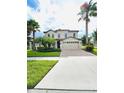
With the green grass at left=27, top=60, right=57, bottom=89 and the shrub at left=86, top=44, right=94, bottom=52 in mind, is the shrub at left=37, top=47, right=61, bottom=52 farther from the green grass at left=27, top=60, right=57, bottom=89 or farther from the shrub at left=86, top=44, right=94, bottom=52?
the shrub at left=86, top=44, right=94, bottom=52

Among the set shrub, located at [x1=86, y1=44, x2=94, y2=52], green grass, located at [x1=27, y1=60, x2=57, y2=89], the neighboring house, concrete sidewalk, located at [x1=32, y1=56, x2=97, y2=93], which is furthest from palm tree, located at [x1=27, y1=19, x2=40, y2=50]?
shrub, located at [x1=86, y1=44, x2=94, y2=52]

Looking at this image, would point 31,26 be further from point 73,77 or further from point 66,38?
point 73,77

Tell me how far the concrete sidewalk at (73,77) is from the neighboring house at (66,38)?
23 centimetres

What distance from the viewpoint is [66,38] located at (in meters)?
3.97

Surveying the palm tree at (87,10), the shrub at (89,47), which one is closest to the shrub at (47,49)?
the shrub at (89,47)

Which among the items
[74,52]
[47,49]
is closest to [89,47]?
[74,52]

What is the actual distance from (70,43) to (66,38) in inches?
3.6

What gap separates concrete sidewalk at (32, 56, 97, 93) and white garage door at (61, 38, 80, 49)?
215 millimetres

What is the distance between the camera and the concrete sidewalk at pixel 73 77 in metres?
3.81

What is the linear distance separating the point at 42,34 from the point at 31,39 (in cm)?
17

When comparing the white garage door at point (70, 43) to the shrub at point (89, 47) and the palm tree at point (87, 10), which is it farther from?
the palm tree at point (87, 10)
